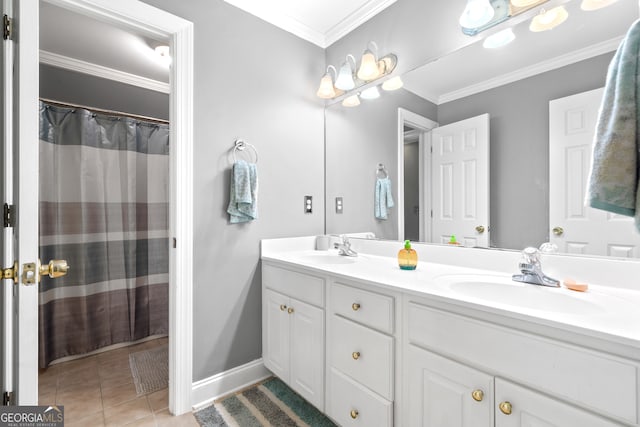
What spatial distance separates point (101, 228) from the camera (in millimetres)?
2291

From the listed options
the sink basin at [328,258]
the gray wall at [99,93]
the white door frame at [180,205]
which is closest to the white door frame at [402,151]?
the sink basin at [328,258]

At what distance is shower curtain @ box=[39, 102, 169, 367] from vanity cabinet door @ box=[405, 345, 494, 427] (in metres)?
2.29

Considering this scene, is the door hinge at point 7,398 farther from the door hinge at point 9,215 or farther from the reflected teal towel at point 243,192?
the reflected teal towel at point 243,192

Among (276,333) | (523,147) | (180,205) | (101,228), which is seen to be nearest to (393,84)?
(523,147)

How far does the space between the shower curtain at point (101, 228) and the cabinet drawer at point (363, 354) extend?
1.91 metres

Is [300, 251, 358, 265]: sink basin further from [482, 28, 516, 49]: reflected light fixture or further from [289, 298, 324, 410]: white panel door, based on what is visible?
[482, 28, 516, 49]: reflected light fixture

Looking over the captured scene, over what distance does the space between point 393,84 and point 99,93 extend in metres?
2.50

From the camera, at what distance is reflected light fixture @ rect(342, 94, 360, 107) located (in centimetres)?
205

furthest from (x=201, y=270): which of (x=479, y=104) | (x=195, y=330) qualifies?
(x=479, y=104)

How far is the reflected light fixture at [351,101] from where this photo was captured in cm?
205

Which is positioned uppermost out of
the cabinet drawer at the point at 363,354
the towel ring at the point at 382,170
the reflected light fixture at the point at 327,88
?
the reflected light fixture at the point at 327,88

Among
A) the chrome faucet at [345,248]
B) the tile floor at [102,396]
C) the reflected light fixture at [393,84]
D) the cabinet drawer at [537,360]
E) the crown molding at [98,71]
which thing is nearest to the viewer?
the cabinet drawer at [537,360]

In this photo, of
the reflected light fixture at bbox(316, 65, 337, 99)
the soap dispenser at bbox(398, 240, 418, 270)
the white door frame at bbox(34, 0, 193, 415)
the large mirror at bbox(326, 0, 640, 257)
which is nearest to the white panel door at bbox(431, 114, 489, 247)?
the large mirror at bbox(326, 0, 640, 257)

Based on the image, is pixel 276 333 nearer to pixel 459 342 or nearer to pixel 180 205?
pixel 180 205
